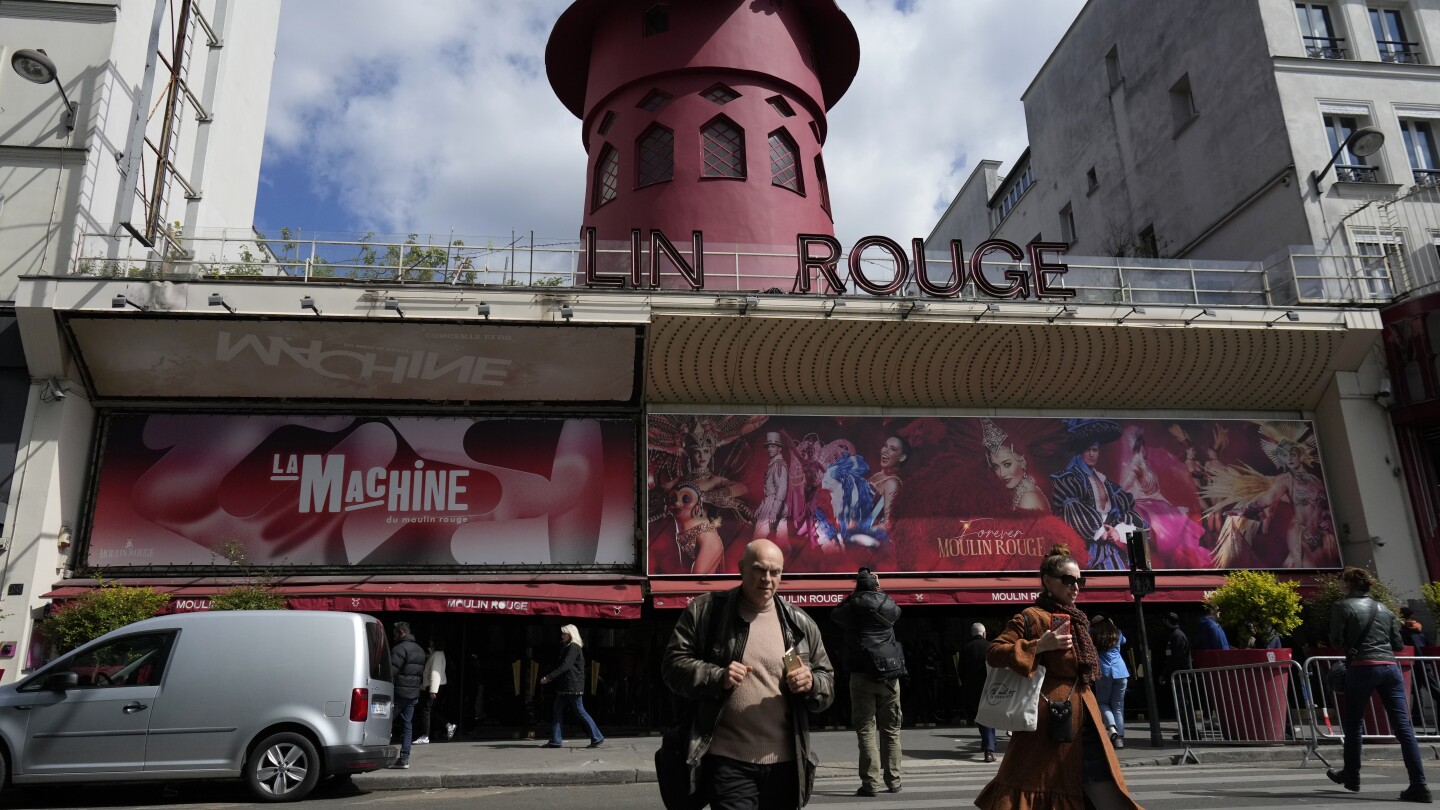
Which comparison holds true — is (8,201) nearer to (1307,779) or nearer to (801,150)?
(801,150)

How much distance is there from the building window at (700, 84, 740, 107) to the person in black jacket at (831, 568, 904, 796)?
13.3 m

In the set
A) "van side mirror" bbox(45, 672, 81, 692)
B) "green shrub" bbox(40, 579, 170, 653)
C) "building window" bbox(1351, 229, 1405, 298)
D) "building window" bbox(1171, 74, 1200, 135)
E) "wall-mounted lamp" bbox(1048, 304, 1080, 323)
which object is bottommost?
"van side mirror" bbox(45, 672, 81, 692)

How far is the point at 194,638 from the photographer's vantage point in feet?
27.9

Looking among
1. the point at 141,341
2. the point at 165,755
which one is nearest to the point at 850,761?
the point at 165,755

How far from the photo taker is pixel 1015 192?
105 ft

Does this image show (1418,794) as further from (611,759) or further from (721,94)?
(721,94)

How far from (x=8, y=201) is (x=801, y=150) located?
44.1 feet

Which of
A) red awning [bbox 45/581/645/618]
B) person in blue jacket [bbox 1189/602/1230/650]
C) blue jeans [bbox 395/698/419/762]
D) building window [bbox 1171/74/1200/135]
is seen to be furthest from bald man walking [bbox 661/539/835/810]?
building window [bbox 1171/74/1200/135]

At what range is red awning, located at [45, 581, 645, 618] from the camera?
45.1 feet

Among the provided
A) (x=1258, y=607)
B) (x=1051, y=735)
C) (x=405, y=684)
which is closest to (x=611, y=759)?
(x=405, y=684)

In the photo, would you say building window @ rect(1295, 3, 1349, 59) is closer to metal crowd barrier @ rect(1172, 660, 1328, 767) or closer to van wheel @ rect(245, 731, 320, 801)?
metal crowd barrier @ rect(1172, 660, 1328, 767)

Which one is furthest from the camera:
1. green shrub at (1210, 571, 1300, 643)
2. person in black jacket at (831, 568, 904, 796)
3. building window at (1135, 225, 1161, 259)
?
building window at (1135, 225, 1161, 259)

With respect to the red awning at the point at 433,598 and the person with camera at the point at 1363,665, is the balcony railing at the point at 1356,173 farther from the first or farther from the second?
the red awning at the point at 433,598

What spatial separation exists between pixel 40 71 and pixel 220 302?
438cm
